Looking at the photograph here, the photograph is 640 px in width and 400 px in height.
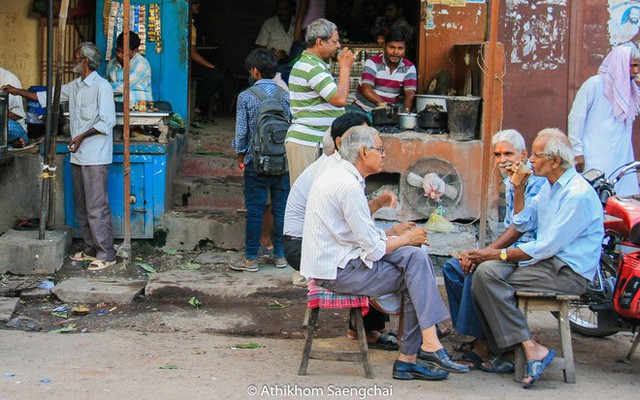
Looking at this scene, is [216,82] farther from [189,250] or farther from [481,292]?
[481,292]

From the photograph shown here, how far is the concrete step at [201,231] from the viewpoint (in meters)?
8.53

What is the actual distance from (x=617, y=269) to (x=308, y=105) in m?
2.68

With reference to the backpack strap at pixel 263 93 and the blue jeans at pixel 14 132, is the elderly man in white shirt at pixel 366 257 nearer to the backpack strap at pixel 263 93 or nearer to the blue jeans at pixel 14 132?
the backpack strap at pixel 263 93

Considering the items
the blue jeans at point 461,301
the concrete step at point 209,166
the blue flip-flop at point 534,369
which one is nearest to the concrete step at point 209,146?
the concrete step at point 209,166

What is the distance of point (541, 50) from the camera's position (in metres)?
9.52

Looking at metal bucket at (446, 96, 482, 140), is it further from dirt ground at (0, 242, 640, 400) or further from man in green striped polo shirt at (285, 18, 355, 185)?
dirt ground at (0, 242, 640, 400)

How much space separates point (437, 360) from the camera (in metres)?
5.68

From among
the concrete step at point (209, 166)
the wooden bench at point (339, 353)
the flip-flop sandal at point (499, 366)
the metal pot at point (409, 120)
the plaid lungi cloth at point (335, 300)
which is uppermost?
the metal pot at point (409, 120)

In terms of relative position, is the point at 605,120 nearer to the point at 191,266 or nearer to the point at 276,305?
the point at 276,305

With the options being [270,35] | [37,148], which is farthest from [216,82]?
[37,148]

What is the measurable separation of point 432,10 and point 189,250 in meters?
3.30

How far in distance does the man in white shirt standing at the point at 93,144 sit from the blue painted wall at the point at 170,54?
1267 millimetres

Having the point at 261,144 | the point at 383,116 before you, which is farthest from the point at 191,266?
the point at 383,116

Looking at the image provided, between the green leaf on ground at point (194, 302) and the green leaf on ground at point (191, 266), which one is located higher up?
the green leaf on ground at point (191, 266)
